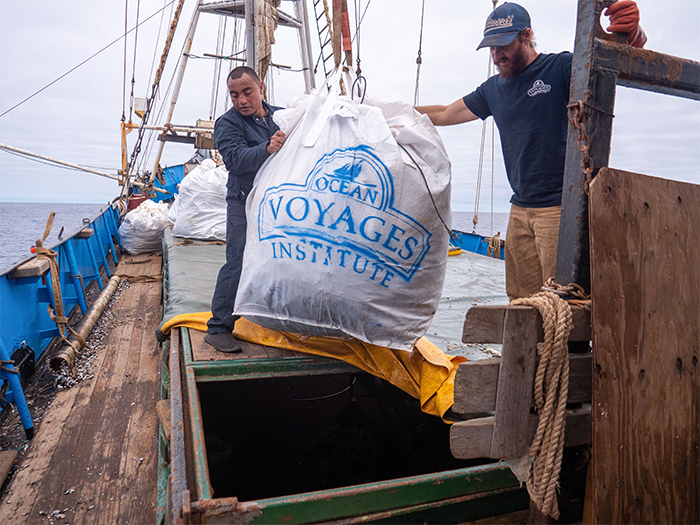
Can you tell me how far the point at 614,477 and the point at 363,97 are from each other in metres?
1.50

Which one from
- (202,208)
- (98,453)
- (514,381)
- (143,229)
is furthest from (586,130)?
(143,229)

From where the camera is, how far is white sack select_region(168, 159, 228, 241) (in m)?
4.96

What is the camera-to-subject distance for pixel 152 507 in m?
1.95

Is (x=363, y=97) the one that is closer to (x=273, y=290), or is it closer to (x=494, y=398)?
(x=273, y=290)

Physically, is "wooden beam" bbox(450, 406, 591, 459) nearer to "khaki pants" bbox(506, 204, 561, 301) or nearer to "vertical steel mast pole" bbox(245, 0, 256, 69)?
"khaki pants" bbox(506, 204, 561, 301)

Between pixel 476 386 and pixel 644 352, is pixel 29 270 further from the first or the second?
pixel 644 352

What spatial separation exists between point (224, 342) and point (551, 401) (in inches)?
56.6

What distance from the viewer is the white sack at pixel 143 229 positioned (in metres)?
6.50

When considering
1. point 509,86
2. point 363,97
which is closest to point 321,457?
point 363,97

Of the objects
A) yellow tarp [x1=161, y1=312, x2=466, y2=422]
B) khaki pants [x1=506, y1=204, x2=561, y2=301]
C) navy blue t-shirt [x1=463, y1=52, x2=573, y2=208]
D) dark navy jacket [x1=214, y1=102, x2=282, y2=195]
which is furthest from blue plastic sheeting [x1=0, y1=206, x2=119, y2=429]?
navy blue t-shirt [x1=463, y1=52, x2=573, y2=208]

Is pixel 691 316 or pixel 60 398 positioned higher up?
pixel 691 316

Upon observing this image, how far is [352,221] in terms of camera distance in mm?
1507

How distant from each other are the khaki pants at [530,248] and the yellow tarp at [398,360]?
471 mm

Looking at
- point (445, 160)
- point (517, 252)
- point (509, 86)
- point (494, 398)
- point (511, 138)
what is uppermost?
point (509, 86)
